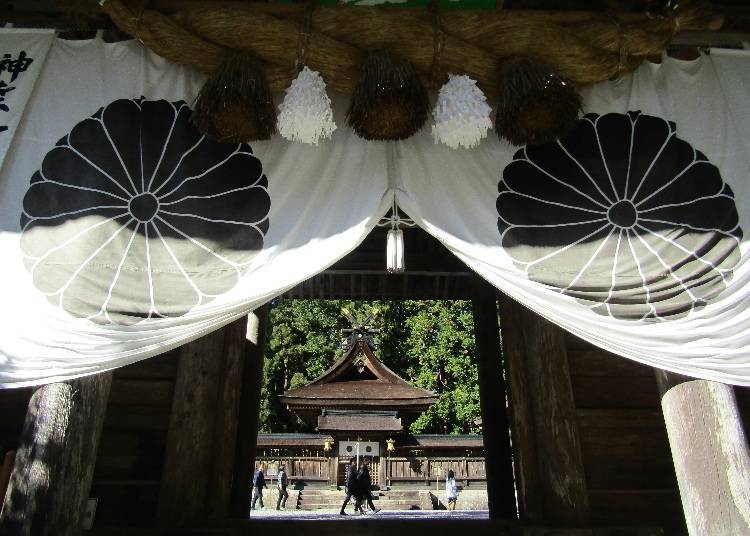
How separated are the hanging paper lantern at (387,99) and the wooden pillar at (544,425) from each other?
2.11 m

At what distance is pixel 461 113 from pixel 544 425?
2.39 m

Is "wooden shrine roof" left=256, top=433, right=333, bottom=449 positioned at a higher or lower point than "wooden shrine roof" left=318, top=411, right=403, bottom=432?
lower

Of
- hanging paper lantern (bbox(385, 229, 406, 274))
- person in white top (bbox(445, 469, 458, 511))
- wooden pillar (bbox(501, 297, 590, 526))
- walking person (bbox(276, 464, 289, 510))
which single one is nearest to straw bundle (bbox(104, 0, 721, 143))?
hanging paper lantern (bbox(385, 229, 406, 274))

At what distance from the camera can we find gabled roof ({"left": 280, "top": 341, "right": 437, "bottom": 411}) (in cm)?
1524

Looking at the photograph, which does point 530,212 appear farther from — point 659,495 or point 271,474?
point 271,474

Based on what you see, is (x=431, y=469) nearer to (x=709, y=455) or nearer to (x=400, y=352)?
(x=400, y=352)

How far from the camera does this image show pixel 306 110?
262cm

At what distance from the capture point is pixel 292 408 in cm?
1570

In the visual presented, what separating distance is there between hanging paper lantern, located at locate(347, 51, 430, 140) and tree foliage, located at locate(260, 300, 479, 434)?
2100 cm

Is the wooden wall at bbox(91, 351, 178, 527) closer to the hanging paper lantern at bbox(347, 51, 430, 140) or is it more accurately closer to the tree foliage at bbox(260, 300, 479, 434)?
the hanging paper lantern at bbox(347, 51, 430, 140)

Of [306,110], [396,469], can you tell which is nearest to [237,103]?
[306,110]

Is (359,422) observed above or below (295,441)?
above

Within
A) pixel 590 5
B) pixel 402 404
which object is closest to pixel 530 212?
pixel 590 5

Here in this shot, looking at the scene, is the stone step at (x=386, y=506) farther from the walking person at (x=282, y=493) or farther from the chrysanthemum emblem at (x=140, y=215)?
the chrysanthemum emblem at (x=140, y=215)
